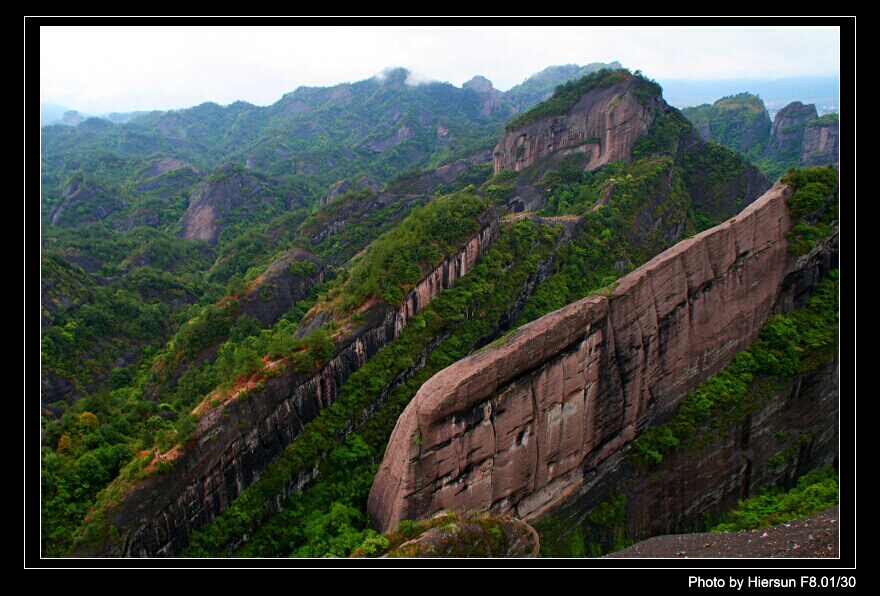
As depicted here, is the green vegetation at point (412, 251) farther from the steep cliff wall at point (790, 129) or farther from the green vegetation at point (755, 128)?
the steep cliff wall at point (790, 129)

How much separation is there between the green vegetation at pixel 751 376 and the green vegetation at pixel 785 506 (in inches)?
108

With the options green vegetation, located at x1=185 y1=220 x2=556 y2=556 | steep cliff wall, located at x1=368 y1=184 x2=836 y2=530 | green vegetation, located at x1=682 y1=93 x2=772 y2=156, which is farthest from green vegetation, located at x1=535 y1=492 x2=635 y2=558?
green vegetation, located at x1=682 y1=93 x2=772 y2=156

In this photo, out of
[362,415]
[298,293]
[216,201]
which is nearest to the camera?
[362,415]

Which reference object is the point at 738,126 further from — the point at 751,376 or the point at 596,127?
the point at 751,376

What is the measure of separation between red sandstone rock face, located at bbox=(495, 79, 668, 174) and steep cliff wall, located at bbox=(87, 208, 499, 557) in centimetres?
3479

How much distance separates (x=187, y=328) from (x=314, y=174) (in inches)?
3115

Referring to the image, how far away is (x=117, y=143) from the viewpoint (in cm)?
11969

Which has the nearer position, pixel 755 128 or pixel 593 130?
pixel 593 130

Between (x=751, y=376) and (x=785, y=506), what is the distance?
594 cm

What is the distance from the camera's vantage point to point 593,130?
51.1m

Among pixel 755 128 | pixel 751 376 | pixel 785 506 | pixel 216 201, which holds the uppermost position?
pixel 755 128

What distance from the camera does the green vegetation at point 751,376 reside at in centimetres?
1847

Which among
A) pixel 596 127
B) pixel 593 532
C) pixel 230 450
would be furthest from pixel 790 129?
pixel 230 450

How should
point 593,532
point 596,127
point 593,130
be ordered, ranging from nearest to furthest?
point 593,532 < point 596,127 < point 593,130
